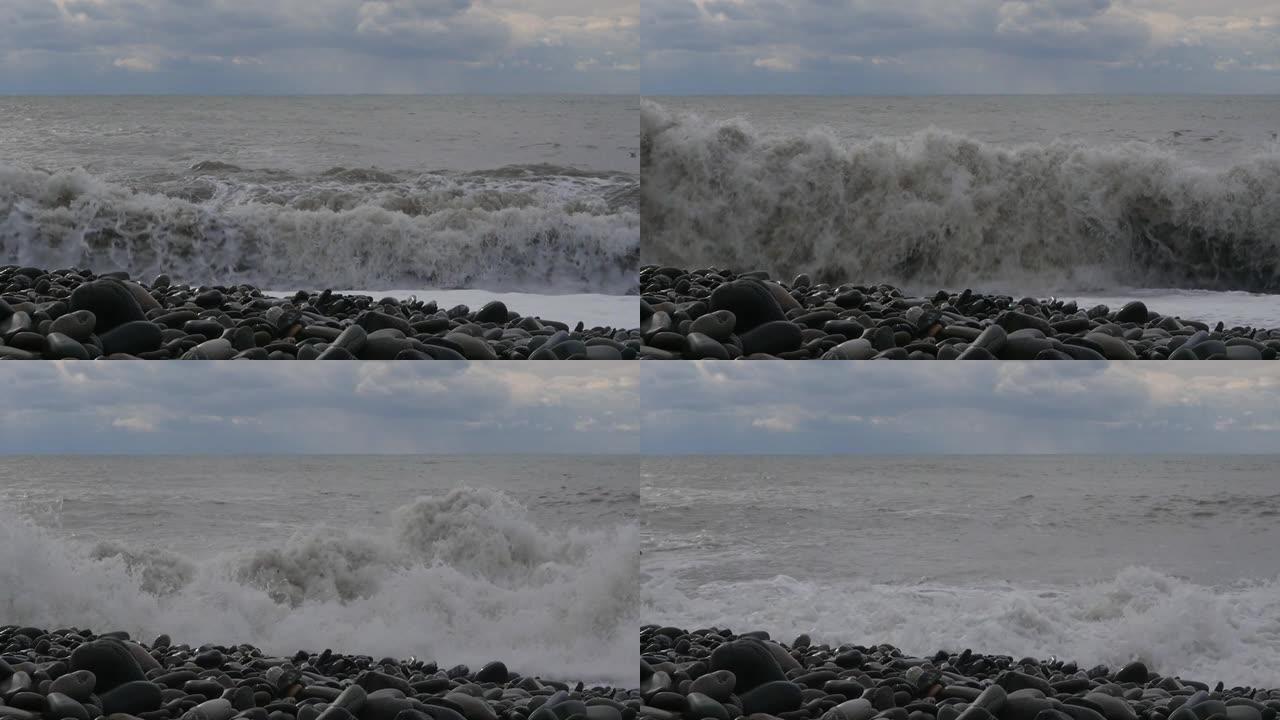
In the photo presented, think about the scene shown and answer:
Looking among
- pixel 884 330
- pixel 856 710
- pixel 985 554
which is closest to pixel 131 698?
pixel 856 710

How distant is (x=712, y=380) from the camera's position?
400cm

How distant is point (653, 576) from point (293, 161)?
4.67 meters

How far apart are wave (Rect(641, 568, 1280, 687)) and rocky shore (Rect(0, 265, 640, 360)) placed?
13.5 ft

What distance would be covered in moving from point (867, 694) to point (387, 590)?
491 centimetres

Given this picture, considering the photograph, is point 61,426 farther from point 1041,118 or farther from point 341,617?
point 1041,118

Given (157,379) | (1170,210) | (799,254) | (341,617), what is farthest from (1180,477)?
(157,379)

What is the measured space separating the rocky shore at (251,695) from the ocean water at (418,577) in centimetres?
49

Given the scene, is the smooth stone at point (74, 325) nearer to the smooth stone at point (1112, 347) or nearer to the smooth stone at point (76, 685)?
the smooth stone at point (76, 685)

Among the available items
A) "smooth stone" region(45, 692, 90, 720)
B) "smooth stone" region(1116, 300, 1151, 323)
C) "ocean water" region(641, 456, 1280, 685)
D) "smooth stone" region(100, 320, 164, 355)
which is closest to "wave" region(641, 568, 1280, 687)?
"ocean water" region(641, 456, 1280, 685)

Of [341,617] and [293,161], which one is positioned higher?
[293,161]

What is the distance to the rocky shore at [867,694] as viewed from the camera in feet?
12.8

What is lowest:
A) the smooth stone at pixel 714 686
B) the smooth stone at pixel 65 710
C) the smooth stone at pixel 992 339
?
the smooth stone at pixel 65 710

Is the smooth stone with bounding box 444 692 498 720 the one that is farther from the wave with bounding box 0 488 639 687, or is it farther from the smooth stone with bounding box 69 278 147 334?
the smooth stone with bounding box 69 278 147 334

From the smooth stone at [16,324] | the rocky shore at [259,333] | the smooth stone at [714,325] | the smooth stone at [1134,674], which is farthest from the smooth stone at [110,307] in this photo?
the smooth stone at [1134,674]
